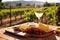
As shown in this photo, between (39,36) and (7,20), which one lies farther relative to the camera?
(7,20)

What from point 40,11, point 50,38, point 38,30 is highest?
point 40,11

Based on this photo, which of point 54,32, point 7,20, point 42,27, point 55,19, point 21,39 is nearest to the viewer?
point 21,39

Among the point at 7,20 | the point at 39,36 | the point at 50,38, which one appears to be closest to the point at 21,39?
the point at 39,36

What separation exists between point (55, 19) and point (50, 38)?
140 inches

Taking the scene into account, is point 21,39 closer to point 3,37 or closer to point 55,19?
point 3,37

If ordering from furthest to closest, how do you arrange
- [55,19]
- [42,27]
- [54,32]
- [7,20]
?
1. [7,20]
2. [55,19]
3. [54,32]
4. [42,27]

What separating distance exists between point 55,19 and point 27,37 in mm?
3632

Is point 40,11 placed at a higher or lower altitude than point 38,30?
higher

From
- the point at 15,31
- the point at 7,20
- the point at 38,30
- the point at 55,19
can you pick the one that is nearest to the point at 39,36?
the point at 38,30

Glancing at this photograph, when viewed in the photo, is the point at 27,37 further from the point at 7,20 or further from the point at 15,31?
the point at 7,20

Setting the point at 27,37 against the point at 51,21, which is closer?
the point at 27,37

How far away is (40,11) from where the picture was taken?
1.85m

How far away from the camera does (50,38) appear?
185 centimetres

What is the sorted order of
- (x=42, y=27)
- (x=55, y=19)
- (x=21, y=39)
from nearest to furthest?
(x=21, y=39) < (x=42, y=27) < (x=55, y=19)
